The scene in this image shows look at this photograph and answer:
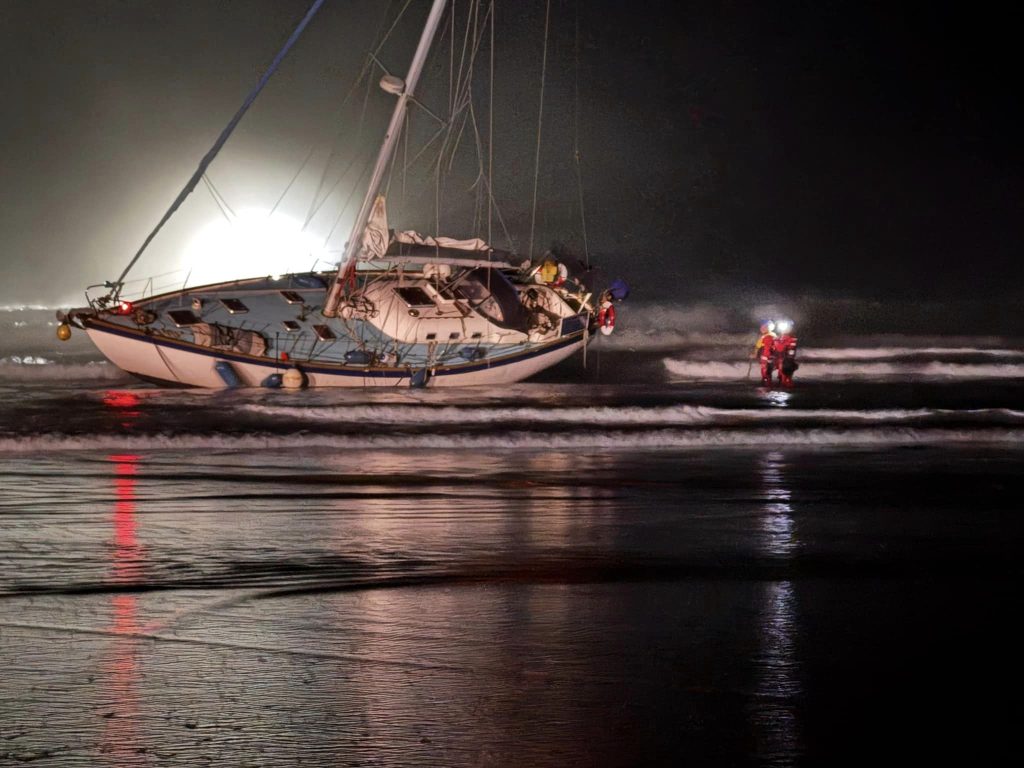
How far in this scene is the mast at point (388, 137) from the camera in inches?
985

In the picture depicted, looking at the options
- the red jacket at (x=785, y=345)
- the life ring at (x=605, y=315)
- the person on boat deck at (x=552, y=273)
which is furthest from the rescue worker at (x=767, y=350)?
the person on boat deck at (x=552, y=273)

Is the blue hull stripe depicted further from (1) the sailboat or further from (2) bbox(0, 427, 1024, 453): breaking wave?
(2) bbox(0, 427, 1024, 453): breaking wave

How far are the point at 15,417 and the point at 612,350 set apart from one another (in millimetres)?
30332

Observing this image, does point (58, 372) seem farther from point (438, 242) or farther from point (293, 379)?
point (438, 242)

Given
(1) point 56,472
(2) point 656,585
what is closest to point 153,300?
(1) point 56,472

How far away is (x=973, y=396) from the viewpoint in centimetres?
2762

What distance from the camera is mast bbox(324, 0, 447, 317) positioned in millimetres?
25031

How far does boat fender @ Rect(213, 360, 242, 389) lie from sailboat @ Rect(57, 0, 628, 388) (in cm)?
2

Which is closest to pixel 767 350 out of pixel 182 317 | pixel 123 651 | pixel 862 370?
pixel 862 370

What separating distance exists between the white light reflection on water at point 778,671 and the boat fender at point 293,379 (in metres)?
17.1

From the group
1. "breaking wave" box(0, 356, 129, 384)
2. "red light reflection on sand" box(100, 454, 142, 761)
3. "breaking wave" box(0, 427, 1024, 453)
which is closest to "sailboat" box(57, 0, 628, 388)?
"breaking wave" box(0, 356, 129, 384)

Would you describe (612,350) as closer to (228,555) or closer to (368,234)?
(368,234)

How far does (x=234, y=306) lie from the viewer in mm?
27062

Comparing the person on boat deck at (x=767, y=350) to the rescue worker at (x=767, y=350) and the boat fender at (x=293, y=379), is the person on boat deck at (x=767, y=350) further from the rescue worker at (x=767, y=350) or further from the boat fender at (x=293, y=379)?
the boat fender at (x=293, y=379)
